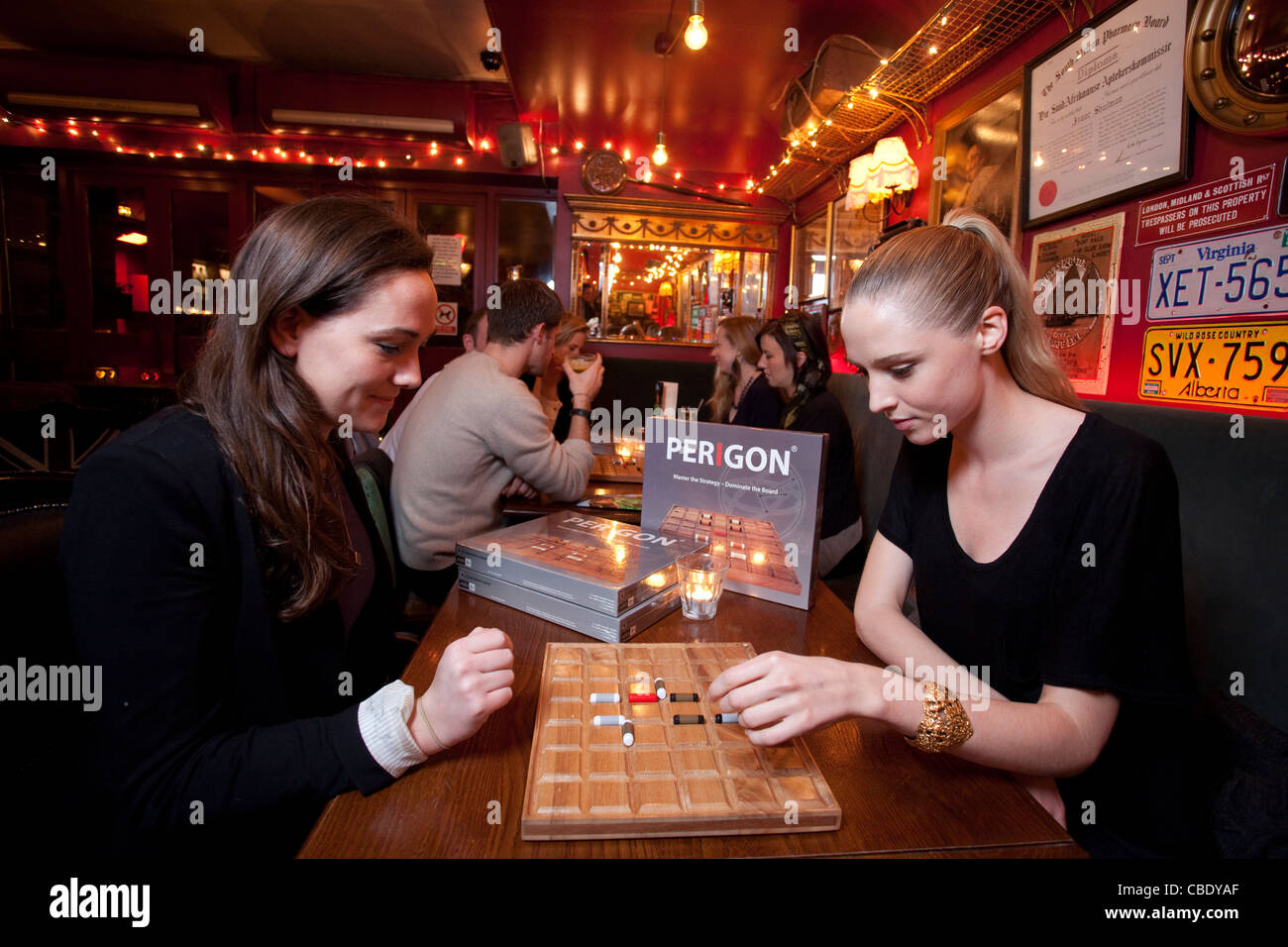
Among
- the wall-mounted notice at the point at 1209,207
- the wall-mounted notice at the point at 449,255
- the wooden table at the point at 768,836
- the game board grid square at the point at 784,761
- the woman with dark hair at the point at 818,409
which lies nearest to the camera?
the wooden table at the point at 768,836

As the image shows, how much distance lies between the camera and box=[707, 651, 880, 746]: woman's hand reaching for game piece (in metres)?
0.77

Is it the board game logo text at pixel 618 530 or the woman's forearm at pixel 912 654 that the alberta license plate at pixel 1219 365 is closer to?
A: the woman's forearm at pixel 912 654

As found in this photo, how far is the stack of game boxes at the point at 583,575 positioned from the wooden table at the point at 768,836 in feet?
0.66

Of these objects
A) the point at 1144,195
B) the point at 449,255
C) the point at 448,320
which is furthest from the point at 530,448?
the point at 449,255

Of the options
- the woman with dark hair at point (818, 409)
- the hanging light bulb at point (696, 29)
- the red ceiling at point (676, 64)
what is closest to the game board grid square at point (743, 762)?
the woman with dark hair at point (818, 409)

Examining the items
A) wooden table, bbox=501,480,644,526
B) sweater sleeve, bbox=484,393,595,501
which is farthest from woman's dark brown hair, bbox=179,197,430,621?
sweater sleeve, bbox=484,393,595,501

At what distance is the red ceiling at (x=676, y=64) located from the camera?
341cm

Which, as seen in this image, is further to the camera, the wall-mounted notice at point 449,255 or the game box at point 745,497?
the wall-mounted notice at point 449,255

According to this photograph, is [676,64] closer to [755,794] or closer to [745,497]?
[745,497]

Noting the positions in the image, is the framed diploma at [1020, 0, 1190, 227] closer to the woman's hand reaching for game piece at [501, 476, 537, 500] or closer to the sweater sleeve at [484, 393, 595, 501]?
the sweater sleeve at [484, 393, 595, 501]

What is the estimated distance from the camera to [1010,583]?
1102 mm

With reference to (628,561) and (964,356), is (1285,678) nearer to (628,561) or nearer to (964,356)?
(964,356)

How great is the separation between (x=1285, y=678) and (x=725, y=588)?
1042mm
